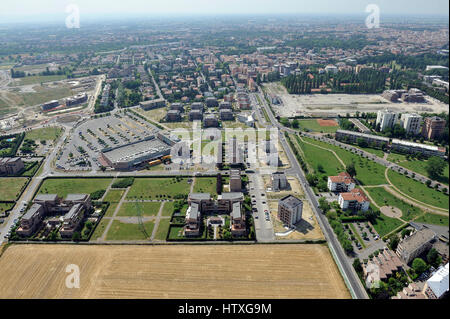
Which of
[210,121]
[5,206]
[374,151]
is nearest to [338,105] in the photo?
[374,151]

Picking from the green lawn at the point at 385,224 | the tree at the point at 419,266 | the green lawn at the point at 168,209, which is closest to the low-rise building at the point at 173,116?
the green lawn at the point at 168,209

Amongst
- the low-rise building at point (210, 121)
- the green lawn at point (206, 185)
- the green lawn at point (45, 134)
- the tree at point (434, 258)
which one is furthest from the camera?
the low-rise building at point (210, 121)

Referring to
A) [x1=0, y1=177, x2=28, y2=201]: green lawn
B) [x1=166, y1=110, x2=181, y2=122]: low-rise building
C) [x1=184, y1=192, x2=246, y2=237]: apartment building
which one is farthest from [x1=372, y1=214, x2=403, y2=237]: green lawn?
[x1=0, y1=177, x2=28, y2=201]: green lawn

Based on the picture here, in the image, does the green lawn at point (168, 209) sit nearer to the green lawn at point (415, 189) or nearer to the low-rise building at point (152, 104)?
the green lawn at point (415, 189)

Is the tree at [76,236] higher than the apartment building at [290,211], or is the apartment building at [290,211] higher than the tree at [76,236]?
the apartment building at [290,211]

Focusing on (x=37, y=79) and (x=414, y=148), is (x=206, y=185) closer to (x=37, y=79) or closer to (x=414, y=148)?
(x=414, y=148)

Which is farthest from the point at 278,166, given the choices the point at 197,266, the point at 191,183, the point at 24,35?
the point at 24,35
